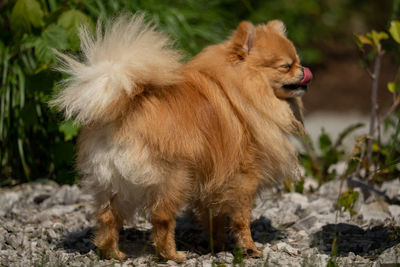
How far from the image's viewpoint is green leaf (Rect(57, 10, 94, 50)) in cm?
419

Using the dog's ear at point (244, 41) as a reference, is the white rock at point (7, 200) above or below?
below

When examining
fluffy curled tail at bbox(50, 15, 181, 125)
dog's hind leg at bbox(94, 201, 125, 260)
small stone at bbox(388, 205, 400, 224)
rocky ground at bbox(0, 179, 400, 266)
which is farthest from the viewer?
small stone at bbox(388, 205, 400, 224)

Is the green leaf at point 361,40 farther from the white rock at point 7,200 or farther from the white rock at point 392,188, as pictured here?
the white rock at point 7,200

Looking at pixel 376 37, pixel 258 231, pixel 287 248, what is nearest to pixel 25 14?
pixel 258 231

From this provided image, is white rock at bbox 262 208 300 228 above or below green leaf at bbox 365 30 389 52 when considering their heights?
below

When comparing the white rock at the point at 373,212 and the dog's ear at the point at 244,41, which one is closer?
the dog's ear at the point at 244,41

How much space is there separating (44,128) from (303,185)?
7.73 ft

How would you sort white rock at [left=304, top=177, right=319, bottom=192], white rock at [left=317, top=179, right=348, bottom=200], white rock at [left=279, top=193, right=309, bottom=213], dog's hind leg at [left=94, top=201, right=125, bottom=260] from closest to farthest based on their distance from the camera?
dog's hind leg at [left=94, top=201, right=125, bottom=260] < white rock at [left=279, top=193, right=309, bottom=213] < white rock at [left=317, top=179, right=348, bottom=200] < white rock at [left=304, top=177, right=319, bottom=192]

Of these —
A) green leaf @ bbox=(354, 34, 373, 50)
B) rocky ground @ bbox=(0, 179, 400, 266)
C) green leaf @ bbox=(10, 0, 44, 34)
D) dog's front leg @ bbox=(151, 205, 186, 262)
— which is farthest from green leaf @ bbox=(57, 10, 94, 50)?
green leaf @ bbox=(354, 34, 373, 50)

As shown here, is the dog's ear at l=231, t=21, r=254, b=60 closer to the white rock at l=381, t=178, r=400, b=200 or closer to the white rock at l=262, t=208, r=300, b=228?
the white rock at l=262, t=208, r=300, b=228

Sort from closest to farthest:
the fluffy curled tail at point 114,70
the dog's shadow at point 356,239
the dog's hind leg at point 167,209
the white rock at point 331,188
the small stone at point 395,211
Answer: the fluffy curled tail at point 114,70, the dog's hind leg at point 167,209, the dog's shadow at point 356,239, the small stone at point 395,211, the white rock at point 331,188

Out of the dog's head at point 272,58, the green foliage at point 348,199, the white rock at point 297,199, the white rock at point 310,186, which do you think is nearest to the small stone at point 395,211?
the green foliage at point 348,199

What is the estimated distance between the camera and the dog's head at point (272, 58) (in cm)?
354

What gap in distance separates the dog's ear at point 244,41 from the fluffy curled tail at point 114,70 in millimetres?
489
